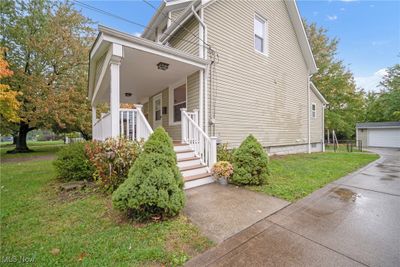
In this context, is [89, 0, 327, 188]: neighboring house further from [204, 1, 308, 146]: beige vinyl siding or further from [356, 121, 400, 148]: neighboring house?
[356, 121, 400, 148]: neighboring house

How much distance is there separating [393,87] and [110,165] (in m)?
31.0

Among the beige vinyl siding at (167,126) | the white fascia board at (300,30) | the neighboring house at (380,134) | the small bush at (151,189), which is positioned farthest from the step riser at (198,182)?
the neighboring house at (380,134)

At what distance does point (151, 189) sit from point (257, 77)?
757cm

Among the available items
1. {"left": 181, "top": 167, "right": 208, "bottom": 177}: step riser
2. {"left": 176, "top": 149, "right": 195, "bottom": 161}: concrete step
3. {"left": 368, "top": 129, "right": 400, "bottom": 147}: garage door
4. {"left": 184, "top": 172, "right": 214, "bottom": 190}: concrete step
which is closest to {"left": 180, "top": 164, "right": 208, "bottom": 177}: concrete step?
{"left": 181, "top": 167, "right": 208, "bottom": 177}: step riser

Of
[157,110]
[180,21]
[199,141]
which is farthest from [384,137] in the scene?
[180,21]

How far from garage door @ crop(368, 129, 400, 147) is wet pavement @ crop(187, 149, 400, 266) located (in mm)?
22838

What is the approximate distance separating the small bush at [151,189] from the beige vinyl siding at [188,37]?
5074 millimetres

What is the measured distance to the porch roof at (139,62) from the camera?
473cm

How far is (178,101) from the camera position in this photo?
8.30 meters

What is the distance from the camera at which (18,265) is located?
2125mm

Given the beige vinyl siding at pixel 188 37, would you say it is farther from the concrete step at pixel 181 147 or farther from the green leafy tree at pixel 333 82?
the green leafy tree at pixel 333 82

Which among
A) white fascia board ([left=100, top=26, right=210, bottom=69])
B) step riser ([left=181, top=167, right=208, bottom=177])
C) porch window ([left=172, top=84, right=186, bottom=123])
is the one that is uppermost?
white fascia board ([left=100, top=26, right=210, bottom=69])

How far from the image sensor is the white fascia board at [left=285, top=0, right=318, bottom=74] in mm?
10233

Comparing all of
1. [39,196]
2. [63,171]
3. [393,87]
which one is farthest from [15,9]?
[393,87]
